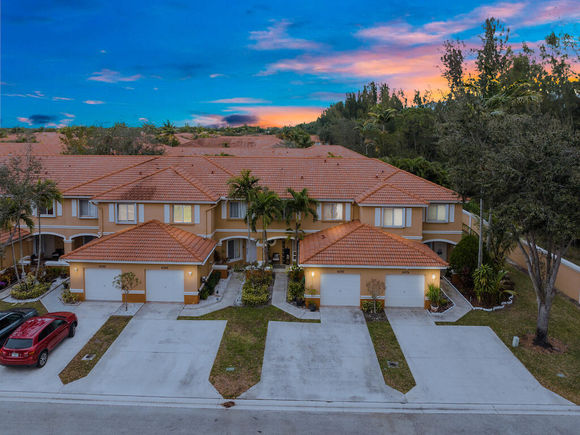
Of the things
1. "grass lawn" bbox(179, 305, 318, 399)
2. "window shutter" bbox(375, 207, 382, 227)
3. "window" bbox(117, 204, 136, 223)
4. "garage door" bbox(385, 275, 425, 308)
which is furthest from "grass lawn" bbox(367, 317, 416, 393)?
"window" bbox(117, 204, 136, 223)

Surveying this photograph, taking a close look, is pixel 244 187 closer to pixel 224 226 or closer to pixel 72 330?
pixel 224 226

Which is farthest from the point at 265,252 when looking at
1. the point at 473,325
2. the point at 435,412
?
the point at 435,412

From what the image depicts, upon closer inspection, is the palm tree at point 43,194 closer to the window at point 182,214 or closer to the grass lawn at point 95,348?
the window at point 182,214

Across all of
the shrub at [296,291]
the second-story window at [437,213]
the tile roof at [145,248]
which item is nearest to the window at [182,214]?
the tile roof at [145,248]

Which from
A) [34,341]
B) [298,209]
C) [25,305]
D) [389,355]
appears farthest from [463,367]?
[25,305]

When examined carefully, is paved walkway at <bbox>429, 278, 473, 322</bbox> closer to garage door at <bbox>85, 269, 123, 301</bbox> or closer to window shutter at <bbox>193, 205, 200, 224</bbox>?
window shutter at <bbox>193, 205, 200, 224</bbox>

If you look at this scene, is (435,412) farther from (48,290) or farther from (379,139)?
(379,139)
